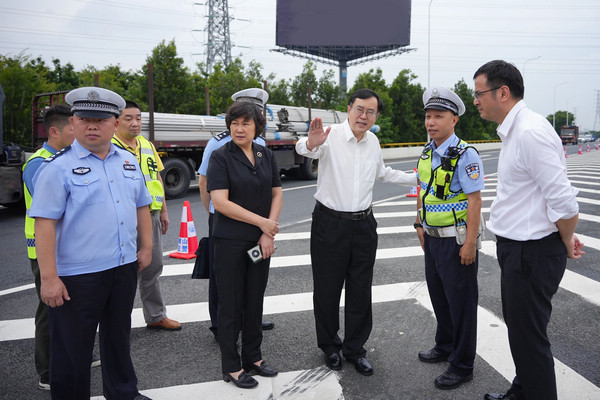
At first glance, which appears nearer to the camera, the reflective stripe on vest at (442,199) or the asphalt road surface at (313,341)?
the asphalt road surface at (313,341)

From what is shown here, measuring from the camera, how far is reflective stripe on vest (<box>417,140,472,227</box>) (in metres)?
3.14

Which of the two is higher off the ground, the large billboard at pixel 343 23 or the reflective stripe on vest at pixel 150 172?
the large billboard at pixel 343 23

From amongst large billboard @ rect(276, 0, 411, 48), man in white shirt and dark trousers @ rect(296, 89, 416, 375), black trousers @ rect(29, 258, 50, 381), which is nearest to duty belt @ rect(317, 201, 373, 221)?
man in white shirt and dark trousers @ rect(296, 89, 416, 375)

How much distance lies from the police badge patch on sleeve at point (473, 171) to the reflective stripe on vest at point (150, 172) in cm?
254

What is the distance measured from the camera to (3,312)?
14.3 feet

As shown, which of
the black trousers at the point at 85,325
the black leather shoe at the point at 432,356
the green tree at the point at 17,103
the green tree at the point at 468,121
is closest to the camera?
the black trousers at the point at 85,325

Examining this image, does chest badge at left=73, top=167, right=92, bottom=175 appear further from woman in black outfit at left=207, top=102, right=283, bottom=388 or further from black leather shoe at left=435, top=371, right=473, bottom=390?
black leather shoe at left=435, top=371, right=473, bottom=390

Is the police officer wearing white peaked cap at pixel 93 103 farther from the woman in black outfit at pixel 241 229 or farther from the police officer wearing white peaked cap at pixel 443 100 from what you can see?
the police officer wearing white peaked cap at pixel 443 100

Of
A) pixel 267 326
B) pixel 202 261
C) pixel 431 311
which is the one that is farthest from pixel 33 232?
pixel 431 311

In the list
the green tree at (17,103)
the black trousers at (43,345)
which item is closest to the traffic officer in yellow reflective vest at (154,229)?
the black trousers at (43,345)

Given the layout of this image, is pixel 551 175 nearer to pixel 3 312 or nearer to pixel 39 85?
pixel 3 312

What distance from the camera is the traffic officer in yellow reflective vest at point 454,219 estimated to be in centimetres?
308

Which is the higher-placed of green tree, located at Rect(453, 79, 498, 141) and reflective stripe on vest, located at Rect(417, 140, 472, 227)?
green tree, located at Rect(453, 79, 498, 141)

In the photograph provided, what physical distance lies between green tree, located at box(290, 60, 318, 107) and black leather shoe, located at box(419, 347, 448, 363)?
31313 mm
